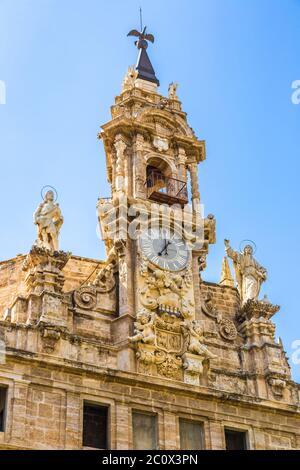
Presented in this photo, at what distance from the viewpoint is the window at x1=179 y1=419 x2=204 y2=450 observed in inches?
1283

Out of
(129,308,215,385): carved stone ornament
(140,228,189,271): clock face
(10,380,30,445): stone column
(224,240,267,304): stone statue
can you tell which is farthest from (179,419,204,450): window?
(224,240,267,304): stone statue

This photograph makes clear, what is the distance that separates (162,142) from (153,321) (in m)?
7.98

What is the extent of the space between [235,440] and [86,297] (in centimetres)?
625

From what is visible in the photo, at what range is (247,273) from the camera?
1468 inches

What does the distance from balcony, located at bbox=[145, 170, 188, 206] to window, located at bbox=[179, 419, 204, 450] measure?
27.8 feet

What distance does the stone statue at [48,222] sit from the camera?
113 feet

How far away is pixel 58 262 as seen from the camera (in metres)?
34.2

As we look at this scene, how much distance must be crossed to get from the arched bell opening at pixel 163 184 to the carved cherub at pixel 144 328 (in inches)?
211

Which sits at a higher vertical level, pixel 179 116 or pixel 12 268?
pixel 179 116

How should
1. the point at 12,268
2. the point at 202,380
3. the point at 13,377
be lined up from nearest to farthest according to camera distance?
the point at 13,377 < the point at 202,380 < the point at 12,268

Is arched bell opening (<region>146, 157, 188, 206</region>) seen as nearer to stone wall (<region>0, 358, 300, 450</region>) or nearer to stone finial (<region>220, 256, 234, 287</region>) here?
stone finial (<region>220, 256, 234, 287</region>)

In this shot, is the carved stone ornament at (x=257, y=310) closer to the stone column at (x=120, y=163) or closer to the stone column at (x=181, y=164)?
the stone column at (x=181, y=164)

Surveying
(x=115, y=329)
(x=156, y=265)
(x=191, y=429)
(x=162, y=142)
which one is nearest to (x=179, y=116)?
(x=162, y=142)

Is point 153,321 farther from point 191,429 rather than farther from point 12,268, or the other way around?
point 12,268
